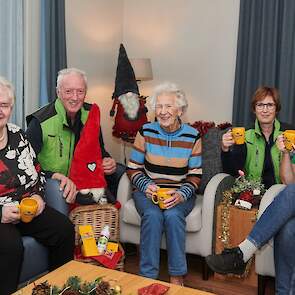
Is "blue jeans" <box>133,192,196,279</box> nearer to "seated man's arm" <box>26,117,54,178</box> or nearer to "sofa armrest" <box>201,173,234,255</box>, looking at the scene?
"sofa armrest" <box>201,173,234,255</box>

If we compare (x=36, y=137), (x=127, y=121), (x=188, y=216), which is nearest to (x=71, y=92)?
(x=36, y=137)

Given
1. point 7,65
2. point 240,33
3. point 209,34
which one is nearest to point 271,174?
point 240,33

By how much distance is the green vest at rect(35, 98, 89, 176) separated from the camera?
2785 millimetres

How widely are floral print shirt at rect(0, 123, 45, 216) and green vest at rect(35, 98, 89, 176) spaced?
25cm

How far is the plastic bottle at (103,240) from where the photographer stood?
2.49m

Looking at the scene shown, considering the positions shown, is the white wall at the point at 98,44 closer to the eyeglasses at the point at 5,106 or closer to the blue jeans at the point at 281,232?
the eyeglasses at the point at 5,106

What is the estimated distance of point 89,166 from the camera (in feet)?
9.05

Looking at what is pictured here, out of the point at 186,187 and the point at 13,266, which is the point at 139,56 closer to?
the point at 186,187

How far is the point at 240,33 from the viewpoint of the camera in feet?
12.0

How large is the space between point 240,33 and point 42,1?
4.96ft

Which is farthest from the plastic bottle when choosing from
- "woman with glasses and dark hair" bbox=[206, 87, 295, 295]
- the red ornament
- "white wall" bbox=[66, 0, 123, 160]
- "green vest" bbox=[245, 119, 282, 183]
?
"white wall" bbox=[66, 0, 123, 160]

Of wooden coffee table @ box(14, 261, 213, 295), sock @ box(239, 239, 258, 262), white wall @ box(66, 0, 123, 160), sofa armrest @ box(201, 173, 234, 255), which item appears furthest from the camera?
white wall @ box(66, 0, 123, 160)

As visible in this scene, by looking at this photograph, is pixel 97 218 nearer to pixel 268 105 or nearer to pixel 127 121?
pixel 268 105

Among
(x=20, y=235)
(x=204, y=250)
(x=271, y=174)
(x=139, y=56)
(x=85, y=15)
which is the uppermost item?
(x=85, y=15)
